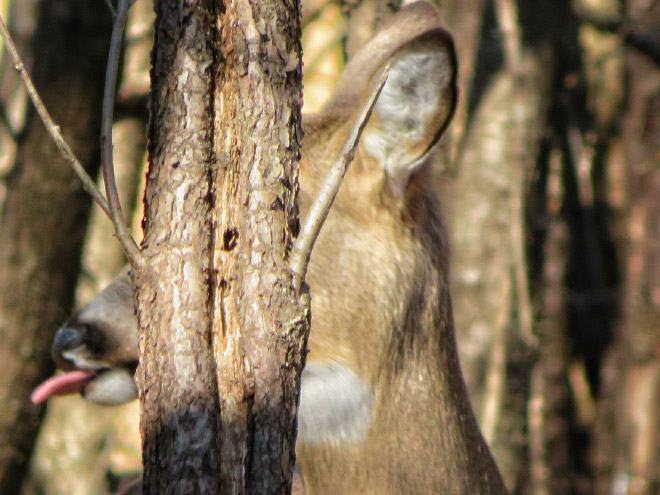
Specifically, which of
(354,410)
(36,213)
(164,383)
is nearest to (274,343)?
(164,383)

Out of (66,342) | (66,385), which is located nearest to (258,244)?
(66,342)

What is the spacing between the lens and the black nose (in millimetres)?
2855

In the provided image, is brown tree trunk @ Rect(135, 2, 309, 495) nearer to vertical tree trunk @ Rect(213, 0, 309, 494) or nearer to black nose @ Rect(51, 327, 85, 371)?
vertical tree trunk @ Rect(213, 0, 309, 494)

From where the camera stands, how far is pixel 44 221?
434 centimetres

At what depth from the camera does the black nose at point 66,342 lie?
286 cm

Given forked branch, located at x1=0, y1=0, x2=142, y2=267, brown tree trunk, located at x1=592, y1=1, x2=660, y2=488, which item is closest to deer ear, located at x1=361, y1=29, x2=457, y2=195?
forked branch, located at x1=0, y1=0, x2=142, y2=267

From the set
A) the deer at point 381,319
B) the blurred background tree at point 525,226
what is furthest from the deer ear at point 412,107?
the blurred background tree at point 525,226

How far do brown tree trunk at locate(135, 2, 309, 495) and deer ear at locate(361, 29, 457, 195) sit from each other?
2.95 ft

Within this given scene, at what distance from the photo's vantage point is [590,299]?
7.27 metres

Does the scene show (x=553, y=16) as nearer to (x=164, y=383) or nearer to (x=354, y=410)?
(x=354, y=410)

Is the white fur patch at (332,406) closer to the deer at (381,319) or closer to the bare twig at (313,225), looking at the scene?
the deer at (381,319)

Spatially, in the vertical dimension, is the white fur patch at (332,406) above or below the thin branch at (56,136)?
below

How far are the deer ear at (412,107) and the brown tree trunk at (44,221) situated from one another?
2.03 meters

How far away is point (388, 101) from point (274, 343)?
1.22 metres
